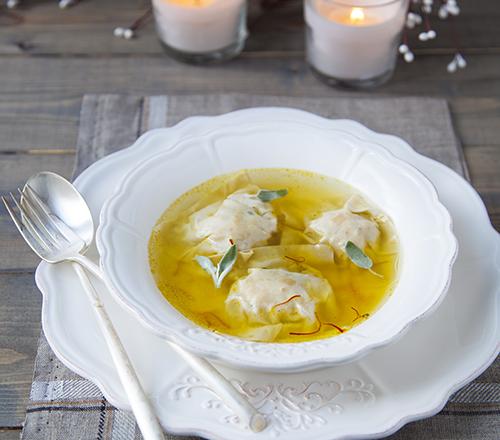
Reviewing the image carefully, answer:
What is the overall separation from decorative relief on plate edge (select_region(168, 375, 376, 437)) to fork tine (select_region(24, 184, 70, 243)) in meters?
0.59

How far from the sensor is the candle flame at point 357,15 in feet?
8.36

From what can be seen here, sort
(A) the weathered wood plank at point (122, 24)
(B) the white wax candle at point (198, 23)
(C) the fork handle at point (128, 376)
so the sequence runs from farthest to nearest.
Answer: (A) the weathered wood plank at point (122, 24) → (B) the white wax candle at point (198, 23) → (C) the fork handle at point (128, 376)

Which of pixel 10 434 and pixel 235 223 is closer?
pixel 10 434

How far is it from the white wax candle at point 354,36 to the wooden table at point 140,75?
85 millimetres

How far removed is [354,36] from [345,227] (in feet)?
2.91

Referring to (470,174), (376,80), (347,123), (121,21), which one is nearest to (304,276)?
(347,123)

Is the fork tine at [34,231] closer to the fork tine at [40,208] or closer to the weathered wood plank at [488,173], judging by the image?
the fork tine at [40,208]

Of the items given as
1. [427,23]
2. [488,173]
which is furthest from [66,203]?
[427,23]

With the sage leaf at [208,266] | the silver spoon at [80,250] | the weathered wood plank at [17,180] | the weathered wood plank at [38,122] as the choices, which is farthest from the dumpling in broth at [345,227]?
the weathered wood plank at [38,122]

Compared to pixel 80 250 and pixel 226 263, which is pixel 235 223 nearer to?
pixel 226 263

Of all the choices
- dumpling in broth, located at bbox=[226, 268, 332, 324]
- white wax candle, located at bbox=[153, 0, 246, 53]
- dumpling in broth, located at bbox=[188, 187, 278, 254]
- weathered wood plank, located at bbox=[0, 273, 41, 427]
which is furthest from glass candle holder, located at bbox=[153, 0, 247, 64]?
dumpling in broth, located at bbox=[226, 268, 332, 324]

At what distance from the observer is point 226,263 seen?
184 cm

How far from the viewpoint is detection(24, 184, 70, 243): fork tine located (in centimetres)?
198

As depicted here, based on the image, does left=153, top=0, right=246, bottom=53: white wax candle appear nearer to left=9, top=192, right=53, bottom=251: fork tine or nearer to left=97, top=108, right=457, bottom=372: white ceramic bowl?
left=97, top=108, right=457, bottom=372: white ceramic bowl
